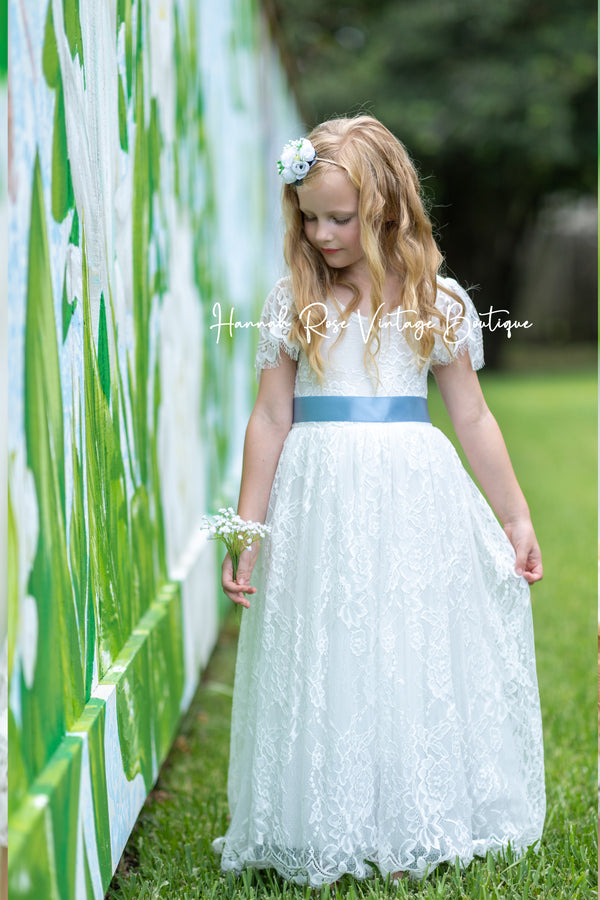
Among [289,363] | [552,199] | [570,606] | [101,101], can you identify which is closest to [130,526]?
[289,363]

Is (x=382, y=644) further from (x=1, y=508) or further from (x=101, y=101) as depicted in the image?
(x=101, y=101)

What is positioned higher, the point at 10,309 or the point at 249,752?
the point at 10,309

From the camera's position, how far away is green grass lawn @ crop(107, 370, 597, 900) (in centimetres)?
213

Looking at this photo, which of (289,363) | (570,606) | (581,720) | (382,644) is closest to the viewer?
(382,644)

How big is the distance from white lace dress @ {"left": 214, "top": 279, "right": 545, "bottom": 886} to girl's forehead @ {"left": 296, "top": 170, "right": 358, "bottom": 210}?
200 mm

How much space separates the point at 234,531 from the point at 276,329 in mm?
427

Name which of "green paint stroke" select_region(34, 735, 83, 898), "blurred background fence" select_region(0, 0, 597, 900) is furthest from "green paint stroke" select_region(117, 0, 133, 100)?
"green paint stroke" select_region(34, 735, 83, 898)

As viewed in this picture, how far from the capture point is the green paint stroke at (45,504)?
5.18ft

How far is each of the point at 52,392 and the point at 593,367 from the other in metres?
16.2

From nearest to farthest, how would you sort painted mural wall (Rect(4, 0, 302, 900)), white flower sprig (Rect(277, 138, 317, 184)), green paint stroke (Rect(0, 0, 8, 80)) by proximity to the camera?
green paint stroke (Rect(0, 0, 8, 80)) < painted mural wall (Rect(4, 0, 302, 900)) < white flower sprig (Rect(277, 138, 317, 184))

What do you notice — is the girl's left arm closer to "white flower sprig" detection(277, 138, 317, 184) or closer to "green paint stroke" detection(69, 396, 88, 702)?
"white flower sprig" detection(277, 138, 317, 184)

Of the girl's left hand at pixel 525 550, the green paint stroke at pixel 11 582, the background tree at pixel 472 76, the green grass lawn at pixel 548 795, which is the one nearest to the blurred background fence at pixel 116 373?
the green paint stroke at pixel 11 582

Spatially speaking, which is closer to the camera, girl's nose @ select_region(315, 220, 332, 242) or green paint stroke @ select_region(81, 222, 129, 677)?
green paint stroke @ select_region(81, 222, 129, 677)

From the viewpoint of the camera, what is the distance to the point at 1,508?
148cm
